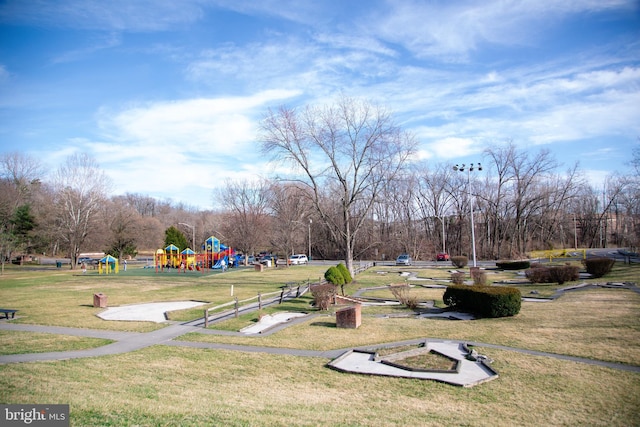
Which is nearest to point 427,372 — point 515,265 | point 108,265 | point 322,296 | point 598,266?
point 322,296

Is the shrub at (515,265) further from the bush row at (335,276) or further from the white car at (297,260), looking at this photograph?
the white car at (297,260)

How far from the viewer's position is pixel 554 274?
27.5 meters

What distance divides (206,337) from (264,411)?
7346 mm

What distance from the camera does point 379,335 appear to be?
13898 mm

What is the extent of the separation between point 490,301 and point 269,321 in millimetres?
8690

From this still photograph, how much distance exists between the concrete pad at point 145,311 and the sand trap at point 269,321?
4043mm

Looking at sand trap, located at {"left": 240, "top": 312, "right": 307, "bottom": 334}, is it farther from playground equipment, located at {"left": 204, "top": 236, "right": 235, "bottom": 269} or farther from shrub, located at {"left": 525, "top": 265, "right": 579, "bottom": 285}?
playground equipment, located at {"left": 204, "top": 236, "right": 235, "bottom": 269}

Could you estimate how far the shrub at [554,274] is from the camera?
1072 inches

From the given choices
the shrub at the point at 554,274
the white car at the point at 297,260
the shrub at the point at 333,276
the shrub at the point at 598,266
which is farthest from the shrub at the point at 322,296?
the white car at the point at 297,260

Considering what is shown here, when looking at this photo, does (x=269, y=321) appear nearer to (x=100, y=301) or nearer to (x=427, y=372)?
(x=427, y=372)

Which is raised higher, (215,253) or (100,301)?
(215,253)

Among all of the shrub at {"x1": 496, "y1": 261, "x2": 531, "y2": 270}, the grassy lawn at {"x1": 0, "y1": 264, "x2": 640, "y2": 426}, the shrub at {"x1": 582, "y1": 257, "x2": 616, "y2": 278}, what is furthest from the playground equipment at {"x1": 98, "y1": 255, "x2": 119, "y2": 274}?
the shrub at {"x1": 582, "y1": 257, "x2": 616, "y2": 278}

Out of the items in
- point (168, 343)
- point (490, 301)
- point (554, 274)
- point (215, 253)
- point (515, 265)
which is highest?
point (215, 253)

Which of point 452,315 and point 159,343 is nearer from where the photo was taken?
point 159,343
